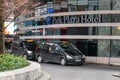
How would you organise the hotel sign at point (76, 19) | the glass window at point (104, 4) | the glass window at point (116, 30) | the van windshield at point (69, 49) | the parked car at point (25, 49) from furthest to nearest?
the parked car at point (25, 49) → the hotel sign at point (76, 19) → the glass window at point (104, 4) → the glass window at point (116, 30) → the van windshield at point (69, 49)

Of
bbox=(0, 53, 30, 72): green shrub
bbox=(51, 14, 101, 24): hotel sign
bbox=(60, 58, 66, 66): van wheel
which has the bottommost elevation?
bbox=(60, 58, 66, 66): van wheel

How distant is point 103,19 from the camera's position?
32.6m

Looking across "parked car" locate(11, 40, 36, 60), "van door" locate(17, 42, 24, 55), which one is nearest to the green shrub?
"parked car" locate(11, 40, 36, 60)

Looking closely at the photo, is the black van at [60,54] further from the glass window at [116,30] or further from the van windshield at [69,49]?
the glass window at [116,30]

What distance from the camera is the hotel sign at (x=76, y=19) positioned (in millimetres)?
32812

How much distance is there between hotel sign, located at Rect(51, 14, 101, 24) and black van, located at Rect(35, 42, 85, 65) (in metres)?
4.03

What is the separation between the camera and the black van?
2856cm

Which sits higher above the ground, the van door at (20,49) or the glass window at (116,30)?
the glass window at (116,30)

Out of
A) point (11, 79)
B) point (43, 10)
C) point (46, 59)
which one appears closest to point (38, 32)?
point (43, 10)

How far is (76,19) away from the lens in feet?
112

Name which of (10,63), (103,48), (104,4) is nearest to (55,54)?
(103,48)

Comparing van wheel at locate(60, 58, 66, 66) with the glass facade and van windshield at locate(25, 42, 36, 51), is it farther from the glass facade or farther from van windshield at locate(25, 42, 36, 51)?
van windshield at locate(25, 42, 36, 51)

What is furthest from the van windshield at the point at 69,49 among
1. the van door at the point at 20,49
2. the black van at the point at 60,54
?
the van door at the point at 20,49

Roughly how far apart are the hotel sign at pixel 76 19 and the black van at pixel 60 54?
13.2 ft
